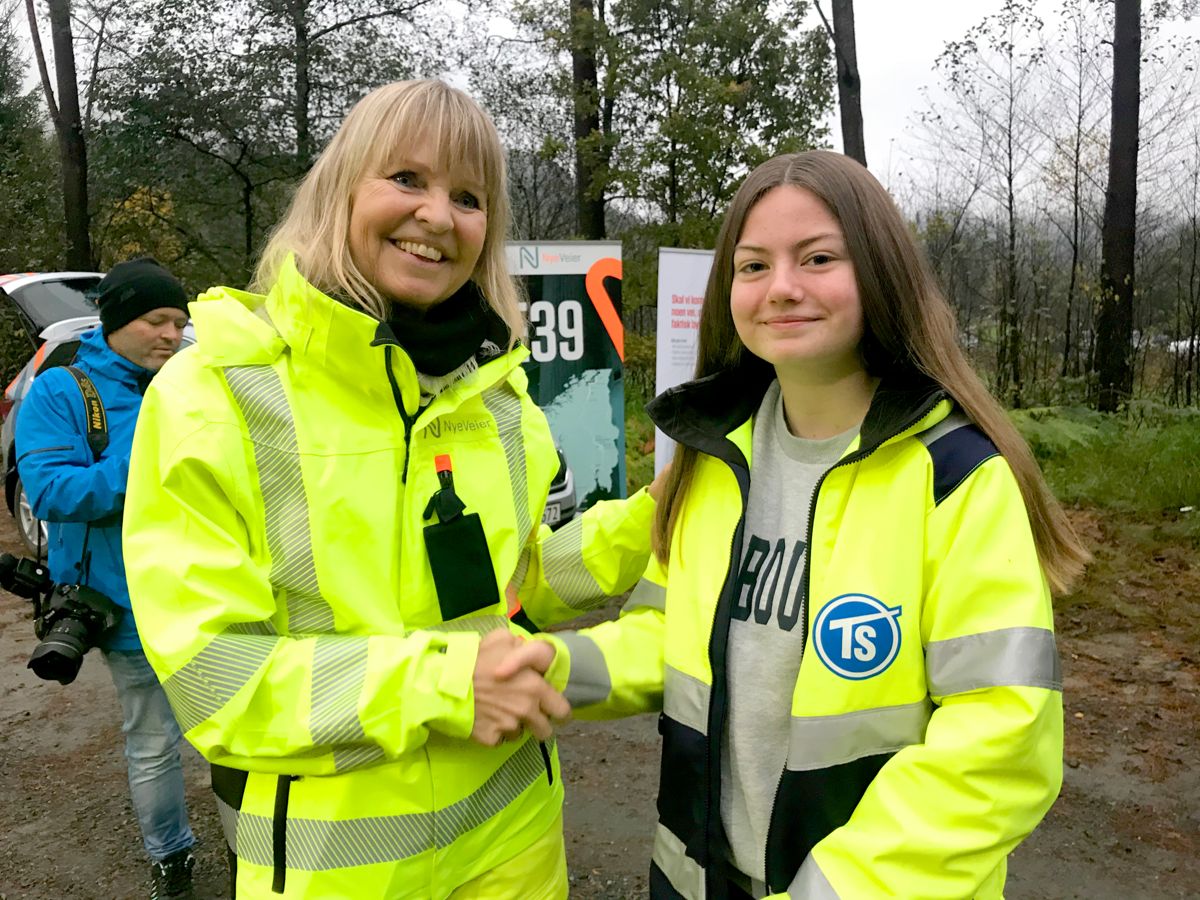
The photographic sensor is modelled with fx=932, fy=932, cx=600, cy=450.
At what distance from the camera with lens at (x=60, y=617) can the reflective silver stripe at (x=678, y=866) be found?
2.04m

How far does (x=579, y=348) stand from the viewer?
546 centimetres

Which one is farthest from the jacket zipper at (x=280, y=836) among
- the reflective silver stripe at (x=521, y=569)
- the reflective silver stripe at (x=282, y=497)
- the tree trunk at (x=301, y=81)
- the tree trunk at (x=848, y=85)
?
the tree trunk at (x=301, y=81)

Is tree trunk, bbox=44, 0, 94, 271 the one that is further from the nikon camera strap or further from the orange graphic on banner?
the nikon camera strap

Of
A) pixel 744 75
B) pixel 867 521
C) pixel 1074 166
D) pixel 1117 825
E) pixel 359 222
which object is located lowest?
pixel 1117 825

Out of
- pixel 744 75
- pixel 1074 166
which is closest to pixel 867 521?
pixel 744 75

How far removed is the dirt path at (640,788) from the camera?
3346mm

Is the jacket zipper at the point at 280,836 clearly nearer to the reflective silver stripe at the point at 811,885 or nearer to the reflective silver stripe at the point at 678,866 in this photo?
the reflective silver stripe at the point at 678,866

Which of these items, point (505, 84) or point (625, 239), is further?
Answer: point (505, 84)

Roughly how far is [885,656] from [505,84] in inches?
641

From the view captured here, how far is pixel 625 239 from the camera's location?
1260cm

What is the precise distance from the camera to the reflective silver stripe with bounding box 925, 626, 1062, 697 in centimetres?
124

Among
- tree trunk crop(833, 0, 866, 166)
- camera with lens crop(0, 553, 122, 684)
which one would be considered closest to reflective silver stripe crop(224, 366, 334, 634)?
camera with lens crop(0, 553, 122, 684)

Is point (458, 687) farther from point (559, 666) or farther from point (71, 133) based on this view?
point (71, 133)

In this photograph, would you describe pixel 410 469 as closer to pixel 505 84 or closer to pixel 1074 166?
pixel 1074 166
